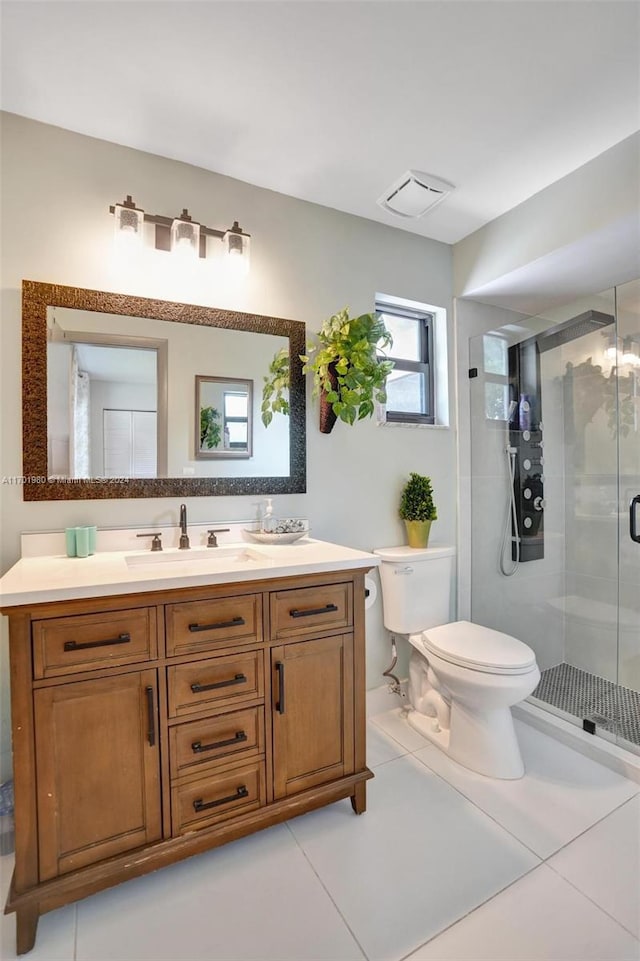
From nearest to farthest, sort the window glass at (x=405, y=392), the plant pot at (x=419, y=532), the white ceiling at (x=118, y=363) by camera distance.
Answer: the white ceiling at (x=118, y=363)
the plant pot at (x=419, y=532)
the window glass at (x=405, y=392)

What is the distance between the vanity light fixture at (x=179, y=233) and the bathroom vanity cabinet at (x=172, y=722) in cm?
130

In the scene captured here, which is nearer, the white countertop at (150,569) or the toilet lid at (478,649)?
the white countertop at (150,569)

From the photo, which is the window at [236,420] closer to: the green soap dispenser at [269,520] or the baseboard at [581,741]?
the green soap dispenser at [269,520]

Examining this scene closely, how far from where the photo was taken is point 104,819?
1.23 meters

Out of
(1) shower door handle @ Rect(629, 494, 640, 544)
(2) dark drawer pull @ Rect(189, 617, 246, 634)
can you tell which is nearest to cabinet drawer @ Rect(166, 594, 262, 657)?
(2) dark drawer pull @ Rect(189, 617, 246, 634)

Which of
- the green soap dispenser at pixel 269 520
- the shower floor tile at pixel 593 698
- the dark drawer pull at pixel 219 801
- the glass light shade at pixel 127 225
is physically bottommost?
the shower floor tile at pixel 593 698

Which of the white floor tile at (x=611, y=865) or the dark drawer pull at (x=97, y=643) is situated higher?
the dark drawer pull at (x=97, y=643)

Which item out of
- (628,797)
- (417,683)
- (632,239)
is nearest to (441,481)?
(417,683)

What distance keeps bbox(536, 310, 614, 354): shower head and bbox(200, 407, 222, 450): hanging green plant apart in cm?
181

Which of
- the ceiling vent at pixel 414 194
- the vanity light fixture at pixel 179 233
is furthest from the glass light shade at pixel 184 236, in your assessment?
the ceiling vent at pixel 414 194

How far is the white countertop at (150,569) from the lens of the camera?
1.16 metres

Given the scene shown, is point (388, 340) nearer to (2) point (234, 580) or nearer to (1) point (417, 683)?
(2) point (234, 580)

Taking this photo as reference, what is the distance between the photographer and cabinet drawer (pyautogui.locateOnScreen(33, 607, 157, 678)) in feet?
3.81

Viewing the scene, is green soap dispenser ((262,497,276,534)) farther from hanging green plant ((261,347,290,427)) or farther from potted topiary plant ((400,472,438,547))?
potted topiary plant ((400,472,438,547))
